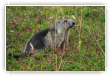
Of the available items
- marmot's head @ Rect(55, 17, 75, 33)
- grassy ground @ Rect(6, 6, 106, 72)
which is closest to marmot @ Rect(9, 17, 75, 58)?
marmot's head @ Rect(55, 17, 75, 33)

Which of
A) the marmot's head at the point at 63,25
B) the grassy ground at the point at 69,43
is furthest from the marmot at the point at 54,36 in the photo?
the grassy ground at the point at 69,43

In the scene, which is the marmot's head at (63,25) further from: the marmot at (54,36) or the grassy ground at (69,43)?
the grassy ground at (69,43)

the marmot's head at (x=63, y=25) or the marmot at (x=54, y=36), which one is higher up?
the marmot's head at (x=63, y=25)

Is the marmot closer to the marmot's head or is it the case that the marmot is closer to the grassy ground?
the marmot's head

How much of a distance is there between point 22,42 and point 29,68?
2351 mm

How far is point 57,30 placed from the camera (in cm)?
747

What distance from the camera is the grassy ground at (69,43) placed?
6062mm

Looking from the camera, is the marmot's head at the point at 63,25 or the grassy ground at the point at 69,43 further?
the marmot's head at the point at 63,25

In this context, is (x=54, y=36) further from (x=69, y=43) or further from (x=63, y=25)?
(x=69, y=43)

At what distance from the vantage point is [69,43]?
7.78 m

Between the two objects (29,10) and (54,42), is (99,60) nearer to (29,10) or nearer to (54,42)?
(54,42)

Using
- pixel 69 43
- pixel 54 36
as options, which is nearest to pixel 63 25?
pixel 54 36

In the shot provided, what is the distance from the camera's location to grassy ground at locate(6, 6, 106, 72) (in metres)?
6.06

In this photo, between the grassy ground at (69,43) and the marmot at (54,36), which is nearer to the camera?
the grassy ground at (69,43)
